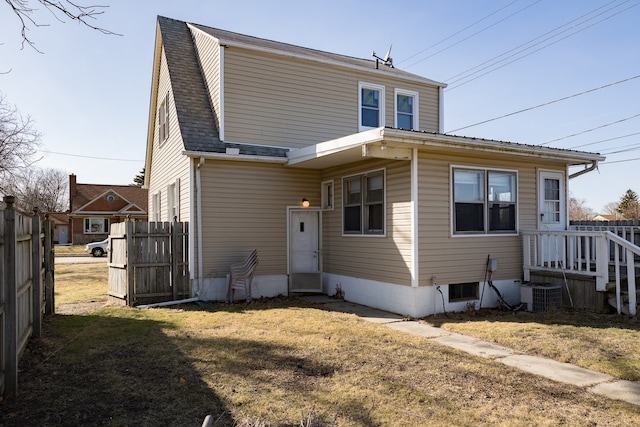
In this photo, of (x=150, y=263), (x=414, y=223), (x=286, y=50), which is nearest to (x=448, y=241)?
(x=414, y=223)

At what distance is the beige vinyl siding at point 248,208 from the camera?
9.94 meters

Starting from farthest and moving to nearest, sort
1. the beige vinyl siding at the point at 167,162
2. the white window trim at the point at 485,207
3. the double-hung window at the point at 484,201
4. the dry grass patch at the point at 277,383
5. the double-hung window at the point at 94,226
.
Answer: the double-hung window at the point at 94,226, the beige vinyl siding at the point at 167,162, the double-hung window at the point at 484,201, the white window trim at the point at 485,207, the dry grass patch at the point at 277,383

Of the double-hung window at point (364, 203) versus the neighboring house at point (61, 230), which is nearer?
the double-hung window at point (364, 203)

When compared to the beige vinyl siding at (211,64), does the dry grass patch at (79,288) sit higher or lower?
lower

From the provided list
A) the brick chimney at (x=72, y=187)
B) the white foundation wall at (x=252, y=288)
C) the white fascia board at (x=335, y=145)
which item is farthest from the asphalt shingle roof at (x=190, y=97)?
the brick chimney at (x=72, y=187)

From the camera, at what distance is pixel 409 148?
8125 millimetres

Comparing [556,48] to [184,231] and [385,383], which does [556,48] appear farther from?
[385,383]

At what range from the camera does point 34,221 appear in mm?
6344

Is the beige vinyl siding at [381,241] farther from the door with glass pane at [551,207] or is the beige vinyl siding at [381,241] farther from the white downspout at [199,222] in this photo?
the door with glass pane at [551,207]

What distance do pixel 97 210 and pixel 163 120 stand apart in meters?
28.4

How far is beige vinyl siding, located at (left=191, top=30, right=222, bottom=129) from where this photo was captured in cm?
1073

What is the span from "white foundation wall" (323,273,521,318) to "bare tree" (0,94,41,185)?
39.0 ft

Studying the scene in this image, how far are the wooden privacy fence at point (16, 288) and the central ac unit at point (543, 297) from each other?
27.8ft

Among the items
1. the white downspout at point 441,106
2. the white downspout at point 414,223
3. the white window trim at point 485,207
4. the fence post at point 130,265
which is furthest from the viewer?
the white downspout at point 441,106
